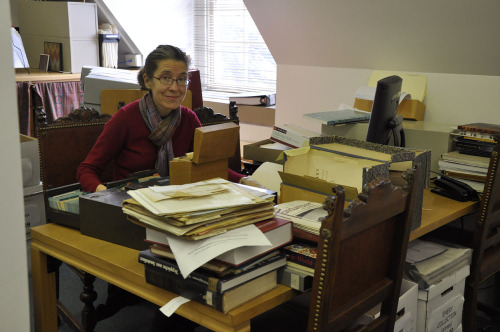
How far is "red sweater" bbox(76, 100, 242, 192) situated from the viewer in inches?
83.0

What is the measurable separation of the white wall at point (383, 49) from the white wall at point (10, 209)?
230cm

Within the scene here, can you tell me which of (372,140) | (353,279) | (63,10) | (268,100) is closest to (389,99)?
(372,140)

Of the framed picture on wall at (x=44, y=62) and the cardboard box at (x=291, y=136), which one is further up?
the framed picture on wall at (x=44, y=62)

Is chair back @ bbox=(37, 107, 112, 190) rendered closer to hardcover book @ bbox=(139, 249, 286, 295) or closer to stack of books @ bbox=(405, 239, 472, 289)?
hardcover book @ bbox=(139, 249, 286, 295)

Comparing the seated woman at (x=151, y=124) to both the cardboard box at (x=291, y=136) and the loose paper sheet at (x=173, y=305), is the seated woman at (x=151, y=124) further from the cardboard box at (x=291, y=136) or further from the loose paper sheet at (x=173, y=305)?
the loose paper sheet at (x=173, y=305)

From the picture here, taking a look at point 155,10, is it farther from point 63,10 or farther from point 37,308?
point 37,308

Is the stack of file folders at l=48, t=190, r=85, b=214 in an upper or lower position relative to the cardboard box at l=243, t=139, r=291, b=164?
lower

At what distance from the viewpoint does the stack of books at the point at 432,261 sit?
5.78 feet

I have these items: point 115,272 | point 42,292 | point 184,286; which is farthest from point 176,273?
point 42,292

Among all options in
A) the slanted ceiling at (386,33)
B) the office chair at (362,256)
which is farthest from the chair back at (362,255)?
the slanted ceiling at (386,33)

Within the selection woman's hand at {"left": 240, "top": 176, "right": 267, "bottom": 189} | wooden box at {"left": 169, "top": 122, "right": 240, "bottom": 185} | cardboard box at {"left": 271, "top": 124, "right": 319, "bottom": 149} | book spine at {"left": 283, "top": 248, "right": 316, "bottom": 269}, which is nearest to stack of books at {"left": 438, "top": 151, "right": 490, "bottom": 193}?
cardboard box at {"left": 271, "top": 124, "right": 319, "bottom": 149}

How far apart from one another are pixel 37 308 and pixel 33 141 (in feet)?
4.15

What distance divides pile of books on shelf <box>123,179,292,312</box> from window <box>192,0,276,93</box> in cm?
400

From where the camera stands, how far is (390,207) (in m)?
1.26
